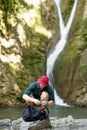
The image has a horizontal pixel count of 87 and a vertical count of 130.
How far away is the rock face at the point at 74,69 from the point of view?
61.8ft

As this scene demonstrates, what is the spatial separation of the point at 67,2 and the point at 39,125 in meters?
17.3

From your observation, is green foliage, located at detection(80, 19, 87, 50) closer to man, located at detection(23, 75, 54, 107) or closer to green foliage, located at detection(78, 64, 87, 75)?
green foliage, located at detection(78, 64, 87, 75)

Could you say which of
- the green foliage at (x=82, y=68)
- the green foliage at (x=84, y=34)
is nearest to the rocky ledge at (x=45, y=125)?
the green foliage at (x=82, y=68)

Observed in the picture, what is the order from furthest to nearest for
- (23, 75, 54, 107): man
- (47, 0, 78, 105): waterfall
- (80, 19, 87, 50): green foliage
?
(47, 0, 78, 105): waterfall
(80, 19, 87, 50): green foliage
(23, 75, 54, 107): man

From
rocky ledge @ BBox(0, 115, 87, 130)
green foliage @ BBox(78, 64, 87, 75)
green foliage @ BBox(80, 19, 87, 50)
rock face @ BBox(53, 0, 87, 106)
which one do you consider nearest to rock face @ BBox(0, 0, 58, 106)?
rock face @ BBox(53, 0, 87, 106)

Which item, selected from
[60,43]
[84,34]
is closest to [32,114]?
[84,34]

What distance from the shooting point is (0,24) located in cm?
2181

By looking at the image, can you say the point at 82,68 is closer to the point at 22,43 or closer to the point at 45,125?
the point at 22,43

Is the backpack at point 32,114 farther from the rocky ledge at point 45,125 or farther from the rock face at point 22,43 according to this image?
the rock face at point 22,43

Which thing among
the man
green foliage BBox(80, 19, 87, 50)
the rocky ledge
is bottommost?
the rocky ledge

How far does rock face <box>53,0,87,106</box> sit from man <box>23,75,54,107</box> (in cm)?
1052

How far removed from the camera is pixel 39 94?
8.05 meters

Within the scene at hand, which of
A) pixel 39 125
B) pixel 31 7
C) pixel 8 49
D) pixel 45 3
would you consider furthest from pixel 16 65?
pixel 39 125

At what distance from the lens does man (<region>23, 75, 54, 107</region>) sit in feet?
25.7
